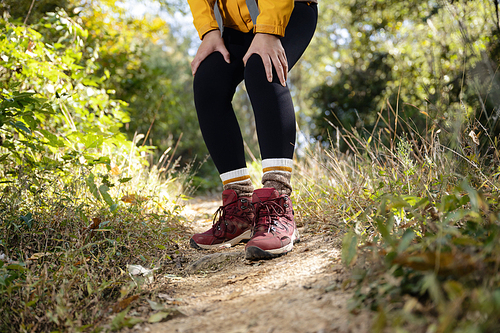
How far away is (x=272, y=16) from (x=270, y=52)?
171mm

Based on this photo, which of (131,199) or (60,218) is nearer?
(60,218)

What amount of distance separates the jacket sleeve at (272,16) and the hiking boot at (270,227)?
748mm

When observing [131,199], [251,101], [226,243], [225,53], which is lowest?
[226,243]

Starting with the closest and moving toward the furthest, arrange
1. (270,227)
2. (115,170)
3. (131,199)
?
(270,227) → (131,199) → (115,170)

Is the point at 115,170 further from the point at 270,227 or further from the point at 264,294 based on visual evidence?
the point at 264,294

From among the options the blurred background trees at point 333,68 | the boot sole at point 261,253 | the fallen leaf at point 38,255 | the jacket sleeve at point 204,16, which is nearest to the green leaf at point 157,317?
the boot sole at point 261,253

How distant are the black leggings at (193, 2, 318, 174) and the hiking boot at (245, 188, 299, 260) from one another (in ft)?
0.66

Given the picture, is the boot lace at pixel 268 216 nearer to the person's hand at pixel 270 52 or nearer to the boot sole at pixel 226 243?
the boot sole at pixel 226 243

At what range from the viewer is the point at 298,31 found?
1805 millimetres

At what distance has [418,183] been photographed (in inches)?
61.2

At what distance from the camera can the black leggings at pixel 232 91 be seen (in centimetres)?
164

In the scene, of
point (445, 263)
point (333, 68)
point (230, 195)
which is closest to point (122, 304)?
point (230, 195)

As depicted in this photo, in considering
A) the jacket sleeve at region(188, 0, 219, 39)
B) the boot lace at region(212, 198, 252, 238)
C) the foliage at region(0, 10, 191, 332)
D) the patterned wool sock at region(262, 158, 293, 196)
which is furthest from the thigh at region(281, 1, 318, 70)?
the foliage at region(0, 10, 191, 332)

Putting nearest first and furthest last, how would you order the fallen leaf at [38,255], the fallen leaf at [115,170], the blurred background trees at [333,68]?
the fallen leaf at [38,255], the fallen leaf at [115,170], the blurred background trees at [333,68]
